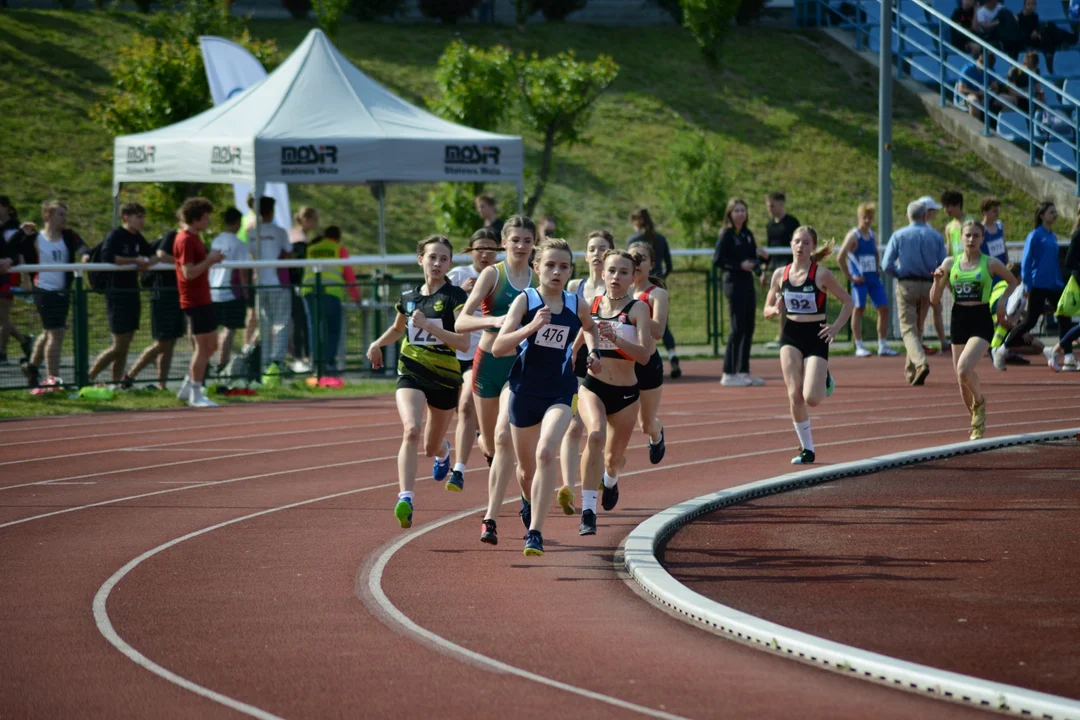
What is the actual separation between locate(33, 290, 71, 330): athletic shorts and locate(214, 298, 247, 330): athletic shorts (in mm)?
1907

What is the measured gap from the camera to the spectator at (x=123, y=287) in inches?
711

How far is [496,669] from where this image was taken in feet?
20.9

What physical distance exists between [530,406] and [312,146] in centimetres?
1223

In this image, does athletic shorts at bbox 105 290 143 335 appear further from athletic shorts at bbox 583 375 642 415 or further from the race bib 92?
athletic shorts at bbox 583 375 642 415

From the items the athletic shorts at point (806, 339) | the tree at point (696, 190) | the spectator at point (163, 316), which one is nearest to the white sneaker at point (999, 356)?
the athletic shorts at point (806, 339)

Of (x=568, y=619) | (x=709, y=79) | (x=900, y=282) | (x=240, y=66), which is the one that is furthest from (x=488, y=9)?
(x=568, y=619)

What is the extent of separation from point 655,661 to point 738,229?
13050mm

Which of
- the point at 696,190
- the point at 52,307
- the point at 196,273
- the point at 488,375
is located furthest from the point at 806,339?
the point at 696,190

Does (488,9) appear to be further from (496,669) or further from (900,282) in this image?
(496,669)

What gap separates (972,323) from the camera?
13688 millimetres

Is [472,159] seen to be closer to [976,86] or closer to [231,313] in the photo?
[231,313]

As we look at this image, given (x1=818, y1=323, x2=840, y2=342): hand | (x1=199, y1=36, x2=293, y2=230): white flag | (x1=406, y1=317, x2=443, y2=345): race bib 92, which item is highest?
(x1=199, y1=36, x2=293, y2=230): white flag

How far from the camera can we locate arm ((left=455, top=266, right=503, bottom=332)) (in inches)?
359

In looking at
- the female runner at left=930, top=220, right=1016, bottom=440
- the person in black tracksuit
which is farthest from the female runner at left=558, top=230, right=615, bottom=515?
the person in black tracksuit
